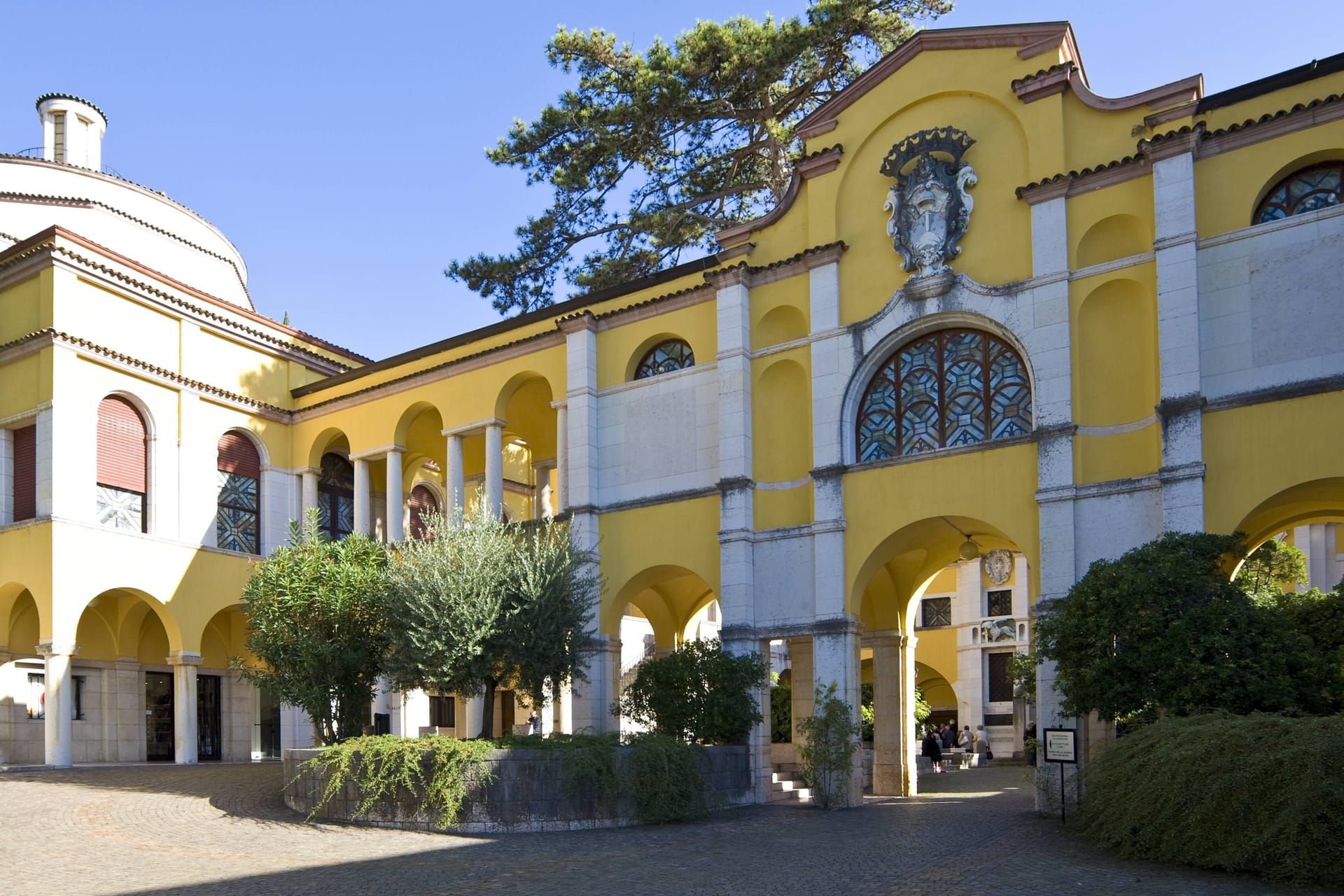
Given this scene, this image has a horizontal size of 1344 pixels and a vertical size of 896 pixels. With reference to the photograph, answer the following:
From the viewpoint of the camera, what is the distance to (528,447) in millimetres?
30125

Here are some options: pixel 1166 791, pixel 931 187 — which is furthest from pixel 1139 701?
pixel 931 187

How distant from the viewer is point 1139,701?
1420 centimetres

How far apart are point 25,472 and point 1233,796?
72.9ft

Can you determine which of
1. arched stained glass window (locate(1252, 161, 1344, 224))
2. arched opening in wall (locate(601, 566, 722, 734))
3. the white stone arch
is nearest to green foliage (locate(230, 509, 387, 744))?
arched opening in wall (locate(601, 566, 722, 734))

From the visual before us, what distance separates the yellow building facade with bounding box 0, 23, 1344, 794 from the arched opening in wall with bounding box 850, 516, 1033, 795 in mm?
122

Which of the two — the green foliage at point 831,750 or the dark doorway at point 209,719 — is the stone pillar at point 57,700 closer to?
the dark doorway at point 209,719

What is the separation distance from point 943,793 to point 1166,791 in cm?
1163

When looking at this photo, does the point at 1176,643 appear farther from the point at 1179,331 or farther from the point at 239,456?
the point at 239,456

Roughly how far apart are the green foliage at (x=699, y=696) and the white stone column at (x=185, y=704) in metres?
10.7

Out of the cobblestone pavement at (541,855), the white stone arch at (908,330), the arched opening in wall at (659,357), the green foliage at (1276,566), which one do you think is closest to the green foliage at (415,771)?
the cobblestone pavement at (541,855)

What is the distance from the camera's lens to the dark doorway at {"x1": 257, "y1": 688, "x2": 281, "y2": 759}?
95.7 feet

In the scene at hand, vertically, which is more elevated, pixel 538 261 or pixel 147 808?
pixel 538 261

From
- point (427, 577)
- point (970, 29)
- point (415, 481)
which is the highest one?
point (970, 29)

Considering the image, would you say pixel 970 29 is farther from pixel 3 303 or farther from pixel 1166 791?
pixel 3 303
